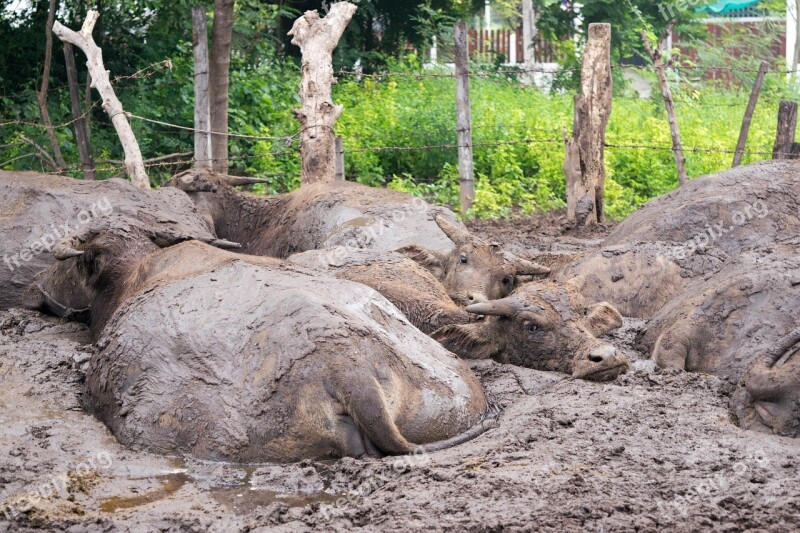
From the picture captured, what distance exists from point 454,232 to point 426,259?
372mm

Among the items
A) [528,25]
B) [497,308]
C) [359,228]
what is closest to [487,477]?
[497,308]

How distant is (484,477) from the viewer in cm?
527

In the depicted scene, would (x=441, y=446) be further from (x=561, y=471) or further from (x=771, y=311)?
(x=771, y=311)

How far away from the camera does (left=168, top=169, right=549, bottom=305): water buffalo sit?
9539 millimetres

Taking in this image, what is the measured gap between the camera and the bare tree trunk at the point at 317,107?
13.2m

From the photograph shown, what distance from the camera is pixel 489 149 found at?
17391 mm

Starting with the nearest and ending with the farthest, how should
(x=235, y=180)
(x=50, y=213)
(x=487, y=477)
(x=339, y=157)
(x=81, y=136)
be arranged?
(x=487, y=477) → (x=50, y=213) → (x=235, y=180) → (x=81, y=136) → (x=339, y=157)

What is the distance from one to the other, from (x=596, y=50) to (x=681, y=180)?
2.40m

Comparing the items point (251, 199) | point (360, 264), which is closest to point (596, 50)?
point (251, 199)

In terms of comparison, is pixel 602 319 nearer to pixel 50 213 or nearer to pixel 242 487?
pixel 242 487

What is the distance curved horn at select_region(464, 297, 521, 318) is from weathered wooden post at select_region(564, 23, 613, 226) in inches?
254

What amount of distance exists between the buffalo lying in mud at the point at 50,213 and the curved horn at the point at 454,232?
7.11 ft

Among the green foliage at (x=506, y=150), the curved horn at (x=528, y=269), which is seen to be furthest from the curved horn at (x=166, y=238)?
the green foliage at (x=506, y=150)

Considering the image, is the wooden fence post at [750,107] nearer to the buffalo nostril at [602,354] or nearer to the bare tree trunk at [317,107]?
the bare tree trunk at [317,107]
